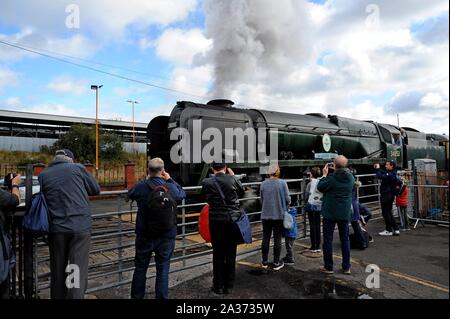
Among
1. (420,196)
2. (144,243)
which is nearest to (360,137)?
(420,196)

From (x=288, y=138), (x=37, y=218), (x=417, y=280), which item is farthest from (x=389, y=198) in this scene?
(x=37, y=218)

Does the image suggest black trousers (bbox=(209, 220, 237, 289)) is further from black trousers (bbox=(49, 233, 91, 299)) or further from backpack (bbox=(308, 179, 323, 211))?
backpack (bbox=(308, 179, 323, 211))

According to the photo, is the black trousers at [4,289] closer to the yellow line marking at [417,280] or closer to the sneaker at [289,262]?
the sneaker at [289,262]

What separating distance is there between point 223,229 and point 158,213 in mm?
977

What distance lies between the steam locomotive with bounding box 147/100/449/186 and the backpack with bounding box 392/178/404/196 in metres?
2.13

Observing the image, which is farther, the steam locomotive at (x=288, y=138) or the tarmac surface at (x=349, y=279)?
the steam locomotive at (x=288, y=138)

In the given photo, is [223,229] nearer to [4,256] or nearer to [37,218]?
[37,218]

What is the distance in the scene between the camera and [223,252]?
4539 millimetres

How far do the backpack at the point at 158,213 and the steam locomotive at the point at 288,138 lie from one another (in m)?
4.45

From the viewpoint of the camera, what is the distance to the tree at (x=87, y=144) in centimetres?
3328

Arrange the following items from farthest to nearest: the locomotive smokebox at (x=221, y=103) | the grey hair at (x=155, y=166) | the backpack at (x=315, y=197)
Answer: the locomotive smokebox at (x=221, y=103)
the backpack at (x=315, y=197)
the grey hair at (x=155, y=166)

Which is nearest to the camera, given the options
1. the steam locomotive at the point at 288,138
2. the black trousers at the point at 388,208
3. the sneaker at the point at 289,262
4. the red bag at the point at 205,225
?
the red bag at the point at 205,225

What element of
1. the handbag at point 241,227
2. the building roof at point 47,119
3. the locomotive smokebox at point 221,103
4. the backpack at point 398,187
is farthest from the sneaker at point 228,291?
the building roof at point 47,119
